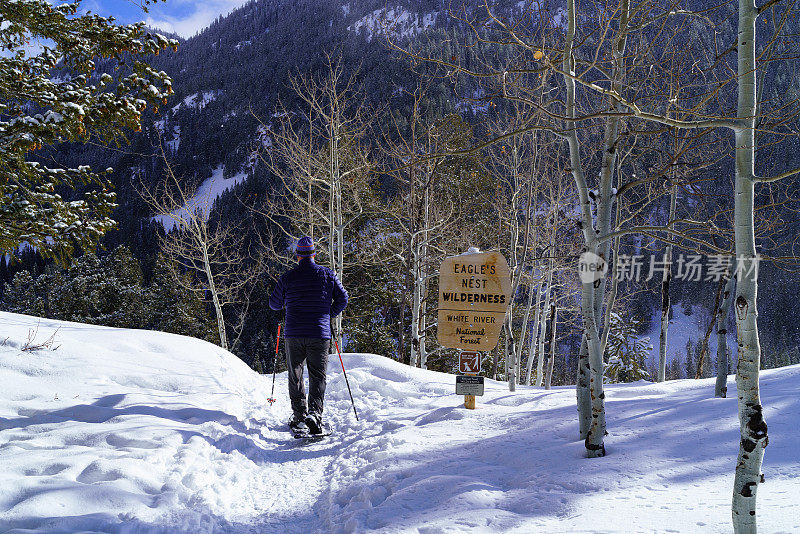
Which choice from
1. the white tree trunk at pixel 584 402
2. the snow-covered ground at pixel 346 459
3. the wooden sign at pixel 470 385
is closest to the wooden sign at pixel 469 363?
the wooden sign at pixel 470 385

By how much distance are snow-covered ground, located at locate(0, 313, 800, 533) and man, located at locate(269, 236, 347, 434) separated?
0.44 metres

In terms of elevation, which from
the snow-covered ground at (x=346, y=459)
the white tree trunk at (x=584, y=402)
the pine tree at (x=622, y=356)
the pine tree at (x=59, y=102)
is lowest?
the pine tree at (x=622, y=356)

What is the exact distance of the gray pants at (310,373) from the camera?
526 cm

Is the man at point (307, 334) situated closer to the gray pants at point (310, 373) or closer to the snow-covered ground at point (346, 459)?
the gray pants at point (310, 373)

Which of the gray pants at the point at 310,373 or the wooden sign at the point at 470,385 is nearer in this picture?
the gray pants at the point at 310,373

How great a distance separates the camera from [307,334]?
528 cm

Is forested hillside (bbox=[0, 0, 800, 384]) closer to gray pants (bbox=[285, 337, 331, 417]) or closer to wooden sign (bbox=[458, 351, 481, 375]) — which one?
wooden sign (bbox=[458, 351, 481, 375])

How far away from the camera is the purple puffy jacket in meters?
5.31

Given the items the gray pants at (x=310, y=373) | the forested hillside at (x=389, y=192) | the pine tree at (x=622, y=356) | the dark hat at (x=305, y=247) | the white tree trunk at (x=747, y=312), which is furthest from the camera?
the pine tree at (x=622, y=356)

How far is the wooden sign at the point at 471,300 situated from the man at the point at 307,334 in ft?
5.11

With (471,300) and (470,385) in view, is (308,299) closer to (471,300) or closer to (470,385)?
(471,300)

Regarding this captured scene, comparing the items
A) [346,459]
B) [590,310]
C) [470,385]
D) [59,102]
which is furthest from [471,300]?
[59,102]

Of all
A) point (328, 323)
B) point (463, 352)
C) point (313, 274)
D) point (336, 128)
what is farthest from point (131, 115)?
point (336, 128)

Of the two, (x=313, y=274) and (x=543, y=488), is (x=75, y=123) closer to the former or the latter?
(x=313, y=274)
